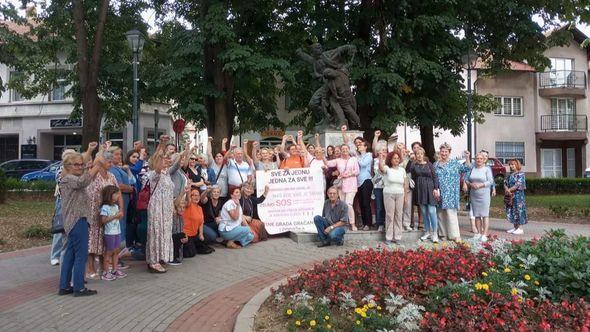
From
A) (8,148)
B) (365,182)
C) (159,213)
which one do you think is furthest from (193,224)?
(8,148)

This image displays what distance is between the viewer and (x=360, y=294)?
562cm

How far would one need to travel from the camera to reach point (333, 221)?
10.3 metres

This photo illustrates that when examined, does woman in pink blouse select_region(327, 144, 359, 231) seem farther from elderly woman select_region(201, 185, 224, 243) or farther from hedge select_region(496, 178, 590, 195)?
hedge select_region(496, 178, 590, 195)

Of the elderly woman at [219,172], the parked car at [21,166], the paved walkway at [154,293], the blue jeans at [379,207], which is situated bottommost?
the paved walkway at [154,293]

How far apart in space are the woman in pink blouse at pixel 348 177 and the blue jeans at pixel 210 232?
248 cm

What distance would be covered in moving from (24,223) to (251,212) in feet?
22.9

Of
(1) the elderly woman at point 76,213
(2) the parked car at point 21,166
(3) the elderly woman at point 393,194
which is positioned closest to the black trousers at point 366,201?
(3) the elderly woman at point 393,194

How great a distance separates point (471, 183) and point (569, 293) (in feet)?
19.2

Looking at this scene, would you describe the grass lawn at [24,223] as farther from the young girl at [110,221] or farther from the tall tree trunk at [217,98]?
the tall tree trunk at [217,98]

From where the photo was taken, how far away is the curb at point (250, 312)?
5398 millimetres

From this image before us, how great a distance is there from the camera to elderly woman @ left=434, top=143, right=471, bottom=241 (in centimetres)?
1070

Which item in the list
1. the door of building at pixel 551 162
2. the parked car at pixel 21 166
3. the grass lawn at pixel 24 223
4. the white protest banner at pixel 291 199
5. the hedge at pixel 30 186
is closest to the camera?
the white protest banner at pixel 291 199

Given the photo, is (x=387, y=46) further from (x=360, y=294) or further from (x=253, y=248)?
(x=360, y=294)

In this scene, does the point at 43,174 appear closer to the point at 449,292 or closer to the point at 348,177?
the point at 348,177
